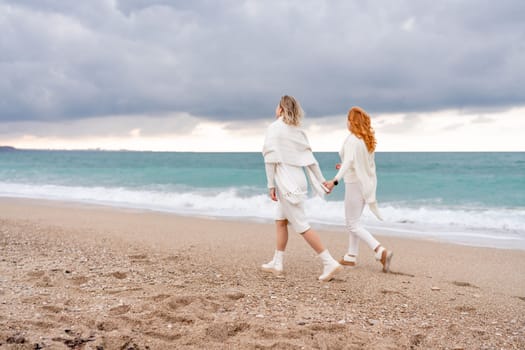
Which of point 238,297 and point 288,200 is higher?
point 288,200

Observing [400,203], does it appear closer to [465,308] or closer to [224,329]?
[465,308]

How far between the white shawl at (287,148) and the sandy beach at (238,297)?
1.03 m

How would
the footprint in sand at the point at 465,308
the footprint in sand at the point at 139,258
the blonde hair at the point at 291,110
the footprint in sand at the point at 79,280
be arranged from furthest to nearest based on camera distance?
1. the footprint in sand at the point at 139,258
2. the blonde hair at the point at 291,110
3. the footprint in sand at the point at 79,280
4. the footprint in sand at the point at 465,308

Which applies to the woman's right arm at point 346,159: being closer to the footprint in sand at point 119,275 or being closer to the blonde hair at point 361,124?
the blonde hair at point 361,124

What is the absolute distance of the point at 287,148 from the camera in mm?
5047

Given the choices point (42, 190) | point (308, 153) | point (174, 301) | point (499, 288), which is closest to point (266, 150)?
point (308, 153)

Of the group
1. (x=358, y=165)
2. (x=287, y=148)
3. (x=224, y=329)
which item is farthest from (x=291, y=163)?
(x=224, y=329)

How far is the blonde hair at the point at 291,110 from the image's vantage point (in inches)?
197

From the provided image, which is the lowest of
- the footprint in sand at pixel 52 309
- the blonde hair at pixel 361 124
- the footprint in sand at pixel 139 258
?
the footprint in sand at pixel 52 309

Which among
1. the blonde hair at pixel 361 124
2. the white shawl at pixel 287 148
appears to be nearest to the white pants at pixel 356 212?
the blonde hair at pixel 361 124

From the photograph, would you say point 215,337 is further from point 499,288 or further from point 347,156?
point 499,288

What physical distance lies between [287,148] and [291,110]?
43cm

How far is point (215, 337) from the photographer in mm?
3248

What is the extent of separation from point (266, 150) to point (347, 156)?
1.09 meters
